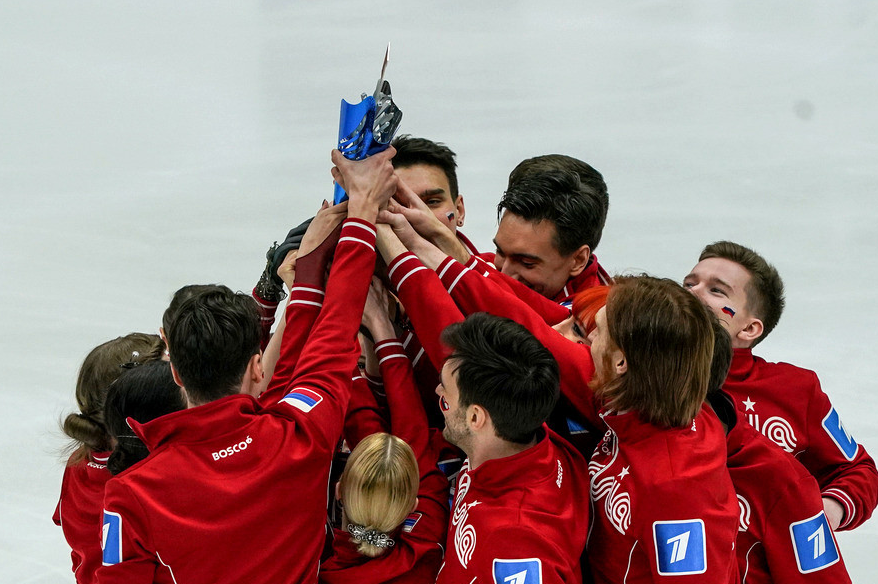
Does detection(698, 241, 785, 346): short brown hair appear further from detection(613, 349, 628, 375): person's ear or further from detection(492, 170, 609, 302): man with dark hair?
detection(613, 349, 628, 375): person's ear

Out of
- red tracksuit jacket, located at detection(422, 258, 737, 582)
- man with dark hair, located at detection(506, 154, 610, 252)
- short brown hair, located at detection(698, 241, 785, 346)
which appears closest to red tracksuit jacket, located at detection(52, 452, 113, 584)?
red tracksuit jacket, located at detection(422, 258, 737, 582)

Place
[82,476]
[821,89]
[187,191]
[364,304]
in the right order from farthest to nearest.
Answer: [821,89]
[187,191]
[82,476]
[364,304]

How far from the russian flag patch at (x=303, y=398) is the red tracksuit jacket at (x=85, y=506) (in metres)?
0.68

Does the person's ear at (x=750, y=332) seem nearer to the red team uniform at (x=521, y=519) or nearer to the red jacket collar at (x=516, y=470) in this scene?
the red team uniform at (x=521, y=519)

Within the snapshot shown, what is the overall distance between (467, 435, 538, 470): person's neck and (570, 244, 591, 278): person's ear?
94cm

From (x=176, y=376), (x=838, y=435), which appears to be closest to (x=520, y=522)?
(x=176, y=376)

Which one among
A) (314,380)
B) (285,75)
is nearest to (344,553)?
(314,380)

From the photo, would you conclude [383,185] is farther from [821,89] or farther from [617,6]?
[617,6]

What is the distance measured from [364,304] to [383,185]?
13.1 inches

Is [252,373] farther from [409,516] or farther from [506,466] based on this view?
[506,466]

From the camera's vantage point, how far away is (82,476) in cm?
297

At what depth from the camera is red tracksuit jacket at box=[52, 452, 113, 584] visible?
285 cm

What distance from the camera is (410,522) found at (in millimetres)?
2553

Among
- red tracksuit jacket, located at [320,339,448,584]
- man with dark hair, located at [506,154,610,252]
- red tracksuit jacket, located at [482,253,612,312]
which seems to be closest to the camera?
red tracksuit jacket, located at [320,339,448,584]
